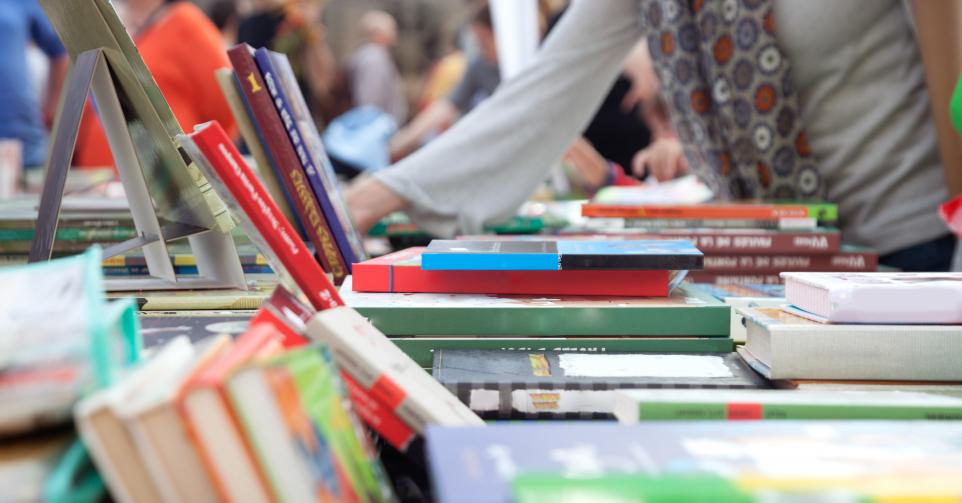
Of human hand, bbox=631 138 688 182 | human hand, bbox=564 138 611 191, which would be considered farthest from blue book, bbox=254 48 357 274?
human hand, bbox=631 138 688 182

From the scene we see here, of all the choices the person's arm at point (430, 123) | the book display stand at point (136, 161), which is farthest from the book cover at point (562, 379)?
the person's arm at point (430, 123)

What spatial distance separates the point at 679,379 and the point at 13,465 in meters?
0.48

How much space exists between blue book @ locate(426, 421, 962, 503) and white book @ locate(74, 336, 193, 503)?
5.8 inches

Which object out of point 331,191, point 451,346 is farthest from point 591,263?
point 331,191

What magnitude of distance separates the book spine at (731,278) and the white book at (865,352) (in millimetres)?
431

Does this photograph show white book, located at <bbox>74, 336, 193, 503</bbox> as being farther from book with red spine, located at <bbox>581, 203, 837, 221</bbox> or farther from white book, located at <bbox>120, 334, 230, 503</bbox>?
book with red spine, located at <bbox>581, 203, 837, 221</bbox>

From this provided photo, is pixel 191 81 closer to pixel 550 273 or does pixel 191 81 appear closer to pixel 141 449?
pixel 550 273

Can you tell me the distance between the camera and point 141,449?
38 centimetres

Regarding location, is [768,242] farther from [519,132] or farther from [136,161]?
[136,161]

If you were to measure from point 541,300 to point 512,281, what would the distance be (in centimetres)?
4

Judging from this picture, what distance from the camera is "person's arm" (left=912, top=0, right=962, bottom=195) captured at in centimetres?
111

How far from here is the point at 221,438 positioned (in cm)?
38

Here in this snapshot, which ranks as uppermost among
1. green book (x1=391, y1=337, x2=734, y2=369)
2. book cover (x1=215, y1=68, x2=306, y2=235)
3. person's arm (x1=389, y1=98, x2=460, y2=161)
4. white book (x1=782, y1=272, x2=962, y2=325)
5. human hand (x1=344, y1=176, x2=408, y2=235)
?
person's arm (x1=389, y1=98, x2=460, y2=161)

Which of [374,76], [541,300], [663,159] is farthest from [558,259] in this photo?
[374,76]
